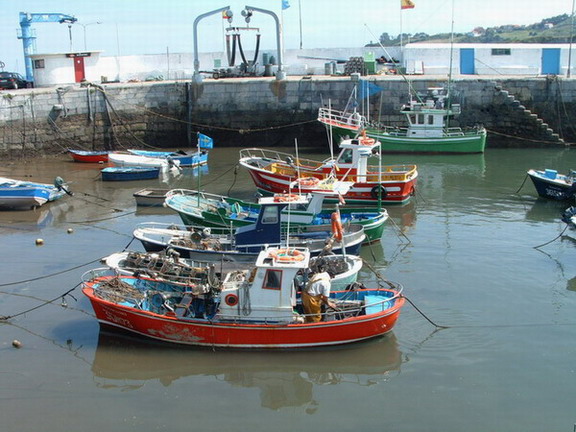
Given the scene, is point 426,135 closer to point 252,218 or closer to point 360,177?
point 360,177

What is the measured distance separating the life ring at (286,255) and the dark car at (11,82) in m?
26.0

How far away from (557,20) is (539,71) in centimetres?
10024

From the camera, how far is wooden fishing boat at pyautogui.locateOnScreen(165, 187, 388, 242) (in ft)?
49.5

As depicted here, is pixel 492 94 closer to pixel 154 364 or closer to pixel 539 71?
pixel 539 71

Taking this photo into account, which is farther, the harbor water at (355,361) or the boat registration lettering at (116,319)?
the boat registration lettering at (116,319)

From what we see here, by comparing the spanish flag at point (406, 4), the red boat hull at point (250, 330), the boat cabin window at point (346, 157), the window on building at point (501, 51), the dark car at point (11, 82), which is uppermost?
the spanish flag at point (406, 4)

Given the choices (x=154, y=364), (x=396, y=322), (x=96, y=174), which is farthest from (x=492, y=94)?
(x=154, y=364)

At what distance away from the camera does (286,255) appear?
10711 millimetres

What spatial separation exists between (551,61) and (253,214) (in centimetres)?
2496

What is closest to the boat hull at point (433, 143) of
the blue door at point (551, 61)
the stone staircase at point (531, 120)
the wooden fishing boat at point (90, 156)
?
the stone staircase at point (531, 120)

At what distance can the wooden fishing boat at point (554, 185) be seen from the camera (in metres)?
19.5

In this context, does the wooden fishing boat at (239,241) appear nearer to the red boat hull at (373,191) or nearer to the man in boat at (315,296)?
the man in boat at (315,296)

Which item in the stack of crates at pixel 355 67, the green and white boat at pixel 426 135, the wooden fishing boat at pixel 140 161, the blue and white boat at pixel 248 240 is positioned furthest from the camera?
the stack of crates at pixel 355 67

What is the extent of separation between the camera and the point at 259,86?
30.7 m
